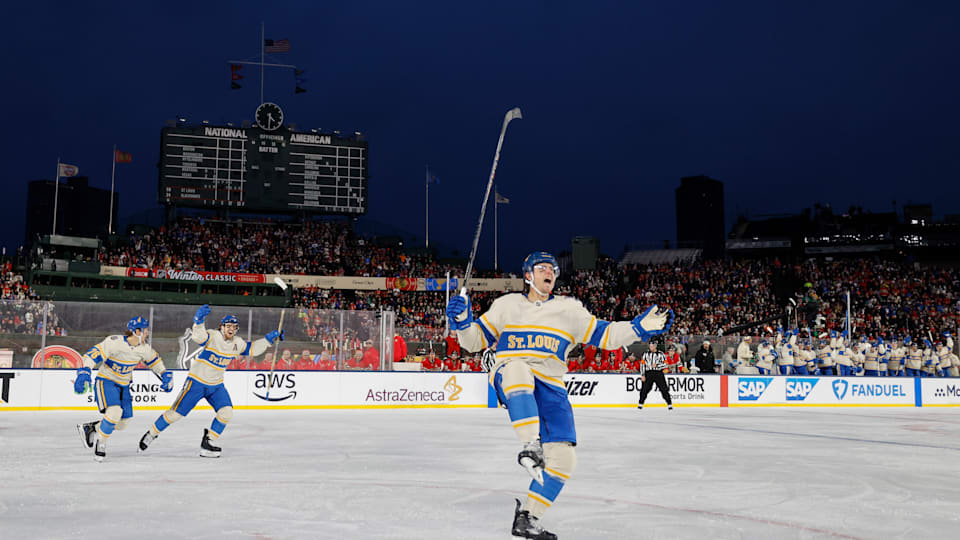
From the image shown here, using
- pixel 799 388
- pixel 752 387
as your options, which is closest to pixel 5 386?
pixel 752 387

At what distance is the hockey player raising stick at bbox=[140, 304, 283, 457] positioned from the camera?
10.4 meters

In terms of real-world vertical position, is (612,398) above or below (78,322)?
below

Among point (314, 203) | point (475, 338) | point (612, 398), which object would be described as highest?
point (314, 203)

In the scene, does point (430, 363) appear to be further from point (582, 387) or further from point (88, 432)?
point (88, 432)

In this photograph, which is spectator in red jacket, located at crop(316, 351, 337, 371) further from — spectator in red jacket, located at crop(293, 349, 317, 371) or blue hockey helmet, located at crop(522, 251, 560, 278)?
blue hockey helmet, located at crop(522, 251, 560, 278)

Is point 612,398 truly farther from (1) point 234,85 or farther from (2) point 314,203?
(1) point 234,85

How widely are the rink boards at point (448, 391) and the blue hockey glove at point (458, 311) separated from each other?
37.5 ft

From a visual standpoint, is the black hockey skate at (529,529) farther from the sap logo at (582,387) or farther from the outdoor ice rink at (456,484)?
the sap logo at (582,387)

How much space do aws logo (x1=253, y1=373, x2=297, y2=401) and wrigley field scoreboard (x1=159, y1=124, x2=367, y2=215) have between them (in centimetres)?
2852

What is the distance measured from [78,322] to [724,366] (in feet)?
60.2

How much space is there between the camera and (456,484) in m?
8.01

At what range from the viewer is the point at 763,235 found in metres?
67.2

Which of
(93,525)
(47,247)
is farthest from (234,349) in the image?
(47,247)

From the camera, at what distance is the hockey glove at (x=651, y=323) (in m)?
5.36
